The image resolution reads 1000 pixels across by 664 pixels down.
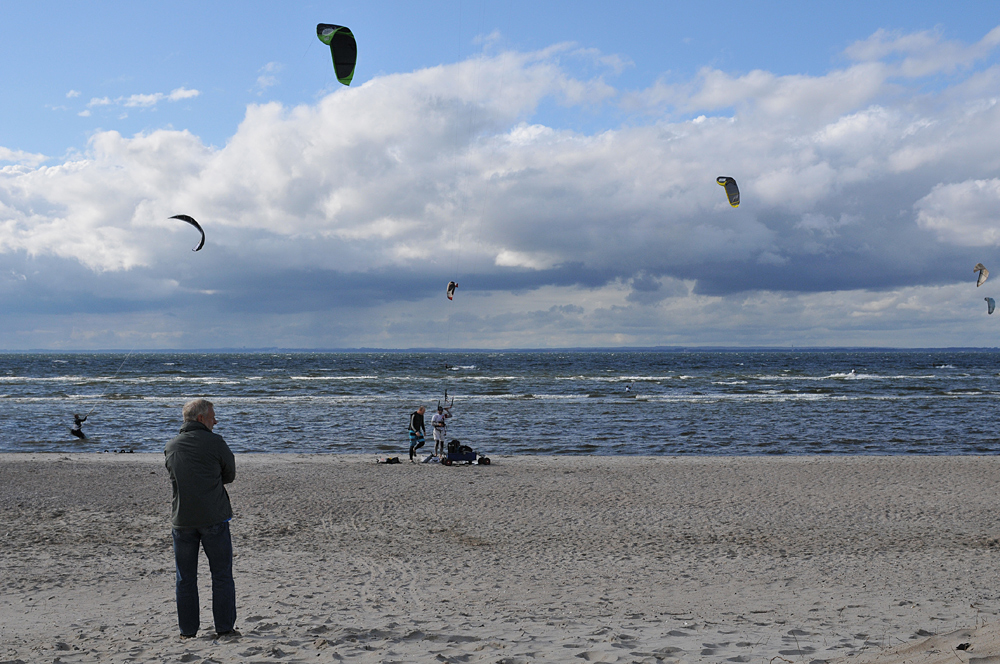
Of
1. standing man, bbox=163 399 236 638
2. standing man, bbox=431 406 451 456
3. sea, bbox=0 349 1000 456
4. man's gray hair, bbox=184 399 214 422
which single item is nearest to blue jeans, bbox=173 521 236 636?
standing man, bbox=163 399 236 638

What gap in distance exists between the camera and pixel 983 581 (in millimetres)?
6840

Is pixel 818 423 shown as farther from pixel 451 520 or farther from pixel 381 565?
pixel 381 565

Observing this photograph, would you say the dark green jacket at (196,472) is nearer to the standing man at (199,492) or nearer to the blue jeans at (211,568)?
the standing man at (199,492)

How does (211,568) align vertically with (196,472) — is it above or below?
below

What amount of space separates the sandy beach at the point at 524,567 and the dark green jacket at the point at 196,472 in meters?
0.94

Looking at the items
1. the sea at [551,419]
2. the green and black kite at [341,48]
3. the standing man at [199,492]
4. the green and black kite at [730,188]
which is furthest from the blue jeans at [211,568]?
the green and black kite at [730,188]

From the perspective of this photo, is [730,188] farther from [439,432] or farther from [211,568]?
[211,568]

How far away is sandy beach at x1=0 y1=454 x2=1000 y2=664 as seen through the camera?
190 inches

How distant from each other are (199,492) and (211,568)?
0.58 metres

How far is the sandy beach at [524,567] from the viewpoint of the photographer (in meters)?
4.82

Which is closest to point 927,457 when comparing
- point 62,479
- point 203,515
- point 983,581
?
point 983,581

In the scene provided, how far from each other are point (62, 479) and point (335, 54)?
966 centimetres

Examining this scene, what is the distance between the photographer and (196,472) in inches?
178

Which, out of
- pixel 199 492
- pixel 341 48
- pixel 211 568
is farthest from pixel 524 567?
pixel 341 48
